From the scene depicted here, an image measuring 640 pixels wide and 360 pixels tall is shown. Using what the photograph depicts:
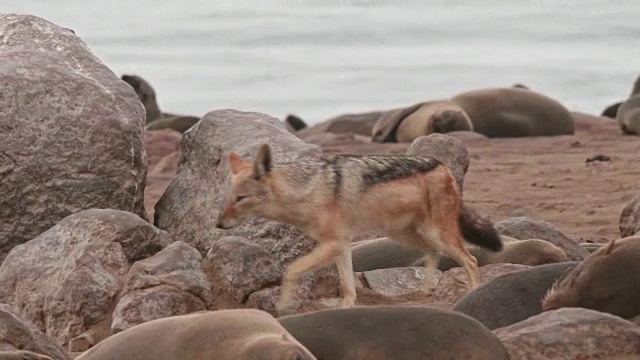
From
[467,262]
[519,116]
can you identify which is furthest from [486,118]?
[467,262]

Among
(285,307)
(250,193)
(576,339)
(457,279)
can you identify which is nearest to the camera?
(576,339)

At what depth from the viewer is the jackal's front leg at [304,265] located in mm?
8492

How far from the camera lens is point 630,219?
11.3m

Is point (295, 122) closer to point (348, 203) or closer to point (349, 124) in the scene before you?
point (349, 124)

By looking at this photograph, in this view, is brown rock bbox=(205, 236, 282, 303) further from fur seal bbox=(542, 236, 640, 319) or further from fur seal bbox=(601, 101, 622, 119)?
fur seal bbox=(601, 101, 622, 119)

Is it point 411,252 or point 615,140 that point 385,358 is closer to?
point 411,252

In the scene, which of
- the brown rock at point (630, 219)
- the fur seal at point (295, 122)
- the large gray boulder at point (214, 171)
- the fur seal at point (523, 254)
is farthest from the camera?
the fur seal at point (295, 122)

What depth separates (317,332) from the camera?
6.41 metres

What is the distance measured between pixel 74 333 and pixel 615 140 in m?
11.9

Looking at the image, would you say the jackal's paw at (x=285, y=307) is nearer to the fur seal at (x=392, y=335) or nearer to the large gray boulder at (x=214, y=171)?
the large gray boulder at (x=214, y=171)

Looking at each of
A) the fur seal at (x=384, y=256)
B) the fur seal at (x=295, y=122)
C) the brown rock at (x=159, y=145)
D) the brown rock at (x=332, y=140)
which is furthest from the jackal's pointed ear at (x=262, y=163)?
the fur seal at (x=295, y=122)

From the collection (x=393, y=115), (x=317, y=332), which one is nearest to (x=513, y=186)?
(x=393, y=115)

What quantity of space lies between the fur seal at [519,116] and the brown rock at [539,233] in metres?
9.91

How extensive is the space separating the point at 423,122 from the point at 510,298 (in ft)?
40.4
